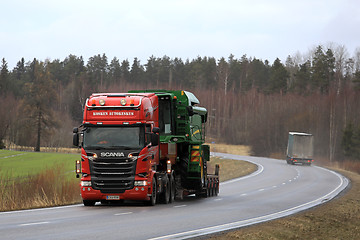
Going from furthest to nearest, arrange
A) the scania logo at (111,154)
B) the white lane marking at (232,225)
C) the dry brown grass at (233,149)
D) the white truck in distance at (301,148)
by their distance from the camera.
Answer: the dry brown grass at (233,149)
the white truck in distance at (301,148)
the scania logo at (111,154)
the white lane marking at (232,225)

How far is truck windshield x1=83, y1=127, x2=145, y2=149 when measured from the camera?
1927 centimetres

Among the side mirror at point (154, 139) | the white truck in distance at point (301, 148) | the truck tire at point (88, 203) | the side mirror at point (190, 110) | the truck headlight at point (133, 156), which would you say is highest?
the side mirror at point (190, 110)

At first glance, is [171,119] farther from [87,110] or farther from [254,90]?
[254,90]

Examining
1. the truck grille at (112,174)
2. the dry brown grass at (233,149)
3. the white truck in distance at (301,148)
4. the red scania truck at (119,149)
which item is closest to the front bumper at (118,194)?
the red scania truck at (119,149)

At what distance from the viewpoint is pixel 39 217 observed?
15.8 metres

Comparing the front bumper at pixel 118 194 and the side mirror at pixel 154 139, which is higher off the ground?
the side mirror at pixel 154 139

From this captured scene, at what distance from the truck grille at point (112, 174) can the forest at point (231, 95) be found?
2531 inches

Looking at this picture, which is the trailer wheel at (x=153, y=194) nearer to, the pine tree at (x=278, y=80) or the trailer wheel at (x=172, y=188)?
the trailer wheel at (x=172, y=188)

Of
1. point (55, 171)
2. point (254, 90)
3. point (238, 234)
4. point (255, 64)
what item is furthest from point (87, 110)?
point (255, 64)

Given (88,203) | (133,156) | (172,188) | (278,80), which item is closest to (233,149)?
(278,80)

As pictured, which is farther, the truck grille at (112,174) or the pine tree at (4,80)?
the pine tree at (4,80)

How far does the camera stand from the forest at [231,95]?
3869 inches

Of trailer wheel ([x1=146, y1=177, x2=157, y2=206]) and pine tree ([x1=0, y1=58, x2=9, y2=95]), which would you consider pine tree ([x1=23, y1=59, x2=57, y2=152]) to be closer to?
pine tree ([x1=0, y1=58, x2=9, y2=95])

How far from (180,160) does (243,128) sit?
4203 inches
